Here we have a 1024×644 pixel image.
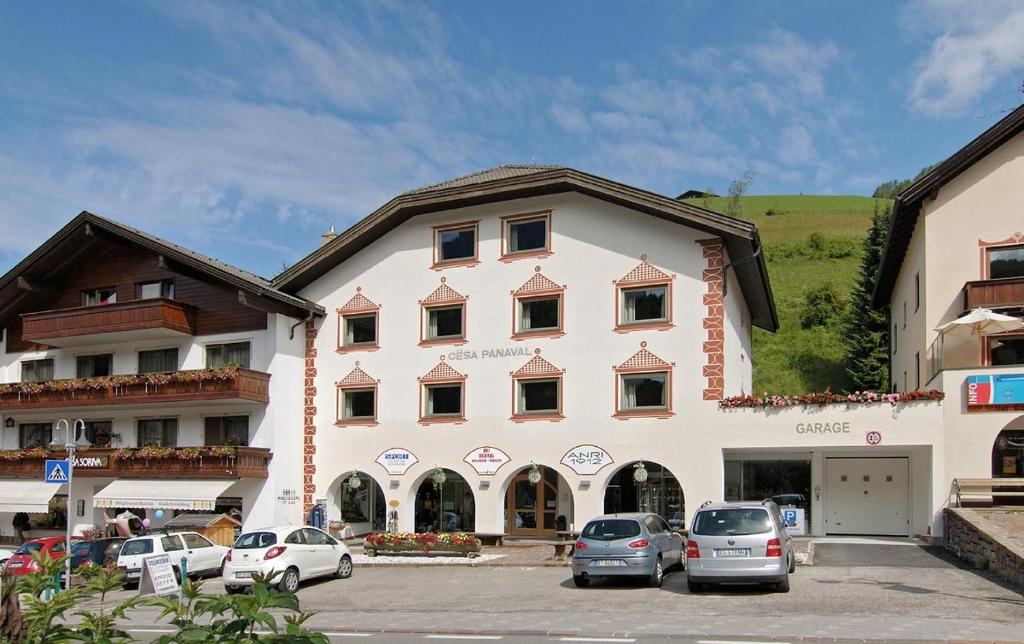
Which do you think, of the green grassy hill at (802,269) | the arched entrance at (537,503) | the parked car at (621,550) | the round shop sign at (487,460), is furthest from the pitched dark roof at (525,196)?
the green grassy hill at (802,269)

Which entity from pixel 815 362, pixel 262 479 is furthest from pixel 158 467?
pixel 815 362

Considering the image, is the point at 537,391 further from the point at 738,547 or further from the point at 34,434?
the point at 34,434

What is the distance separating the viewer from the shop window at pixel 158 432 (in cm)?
3628

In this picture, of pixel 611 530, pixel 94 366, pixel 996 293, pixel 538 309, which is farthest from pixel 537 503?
pixel 94 366

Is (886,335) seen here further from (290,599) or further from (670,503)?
(290,599)

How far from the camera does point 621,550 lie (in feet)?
66.2

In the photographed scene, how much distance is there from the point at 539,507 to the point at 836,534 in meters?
9.51

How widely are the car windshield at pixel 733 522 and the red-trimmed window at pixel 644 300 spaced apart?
37.0 ft

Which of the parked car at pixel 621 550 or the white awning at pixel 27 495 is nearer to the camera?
the parked car at pixel 621 550

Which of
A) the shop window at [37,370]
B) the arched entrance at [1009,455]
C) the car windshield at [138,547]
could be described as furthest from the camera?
the shop window at [37,370]

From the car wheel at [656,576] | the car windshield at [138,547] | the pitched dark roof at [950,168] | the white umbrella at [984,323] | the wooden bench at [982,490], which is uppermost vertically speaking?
the pitched dark roof at [950,168]

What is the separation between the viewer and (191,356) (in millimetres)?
35750

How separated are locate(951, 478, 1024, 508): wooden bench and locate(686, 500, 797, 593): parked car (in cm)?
919

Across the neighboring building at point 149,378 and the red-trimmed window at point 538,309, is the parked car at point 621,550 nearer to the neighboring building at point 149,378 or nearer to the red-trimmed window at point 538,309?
the red-trimmed window at point 538,309
